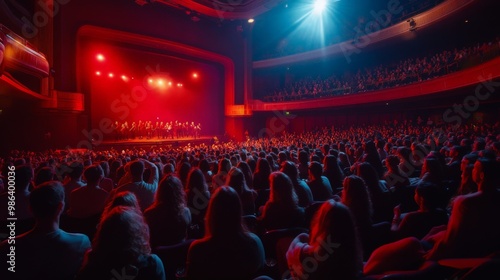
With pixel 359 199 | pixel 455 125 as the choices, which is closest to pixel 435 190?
pixel 359 199

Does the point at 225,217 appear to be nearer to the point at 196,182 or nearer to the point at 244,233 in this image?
the point at 244,233

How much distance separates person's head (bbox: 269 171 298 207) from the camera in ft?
10.3

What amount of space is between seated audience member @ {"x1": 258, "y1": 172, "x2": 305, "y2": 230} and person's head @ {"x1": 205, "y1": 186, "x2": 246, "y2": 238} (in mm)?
1033

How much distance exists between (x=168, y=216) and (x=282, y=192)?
112 centimetres

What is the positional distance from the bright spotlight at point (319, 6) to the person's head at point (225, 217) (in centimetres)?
2398

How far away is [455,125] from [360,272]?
17.5m

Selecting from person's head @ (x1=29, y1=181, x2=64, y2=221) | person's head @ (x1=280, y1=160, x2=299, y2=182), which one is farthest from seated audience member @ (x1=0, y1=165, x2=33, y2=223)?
person's head @ (x1=280, y1=160, x2=299, y2=182)

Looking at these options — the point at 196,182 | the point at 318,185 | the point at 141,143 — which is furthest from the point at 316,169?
the point at 141,143

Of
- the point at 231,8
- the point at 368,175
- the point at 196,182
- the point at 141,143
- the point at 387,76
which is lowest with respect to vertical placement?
the point at 196,182

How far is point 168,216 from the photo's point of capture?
2859 millimetres

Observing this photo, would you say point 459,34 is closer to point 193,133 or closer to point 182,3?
point 182,3

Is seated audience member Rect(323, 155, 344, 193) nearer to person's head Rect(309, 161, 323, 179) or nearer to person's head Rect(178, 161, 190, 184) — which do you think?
person's head Rect(309, 161, 323, 179)

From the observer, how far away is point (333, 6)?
2442 centimetres

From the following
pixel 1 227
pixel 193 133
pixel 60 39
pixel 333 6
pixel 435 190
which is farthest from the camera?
pixel 333 6
